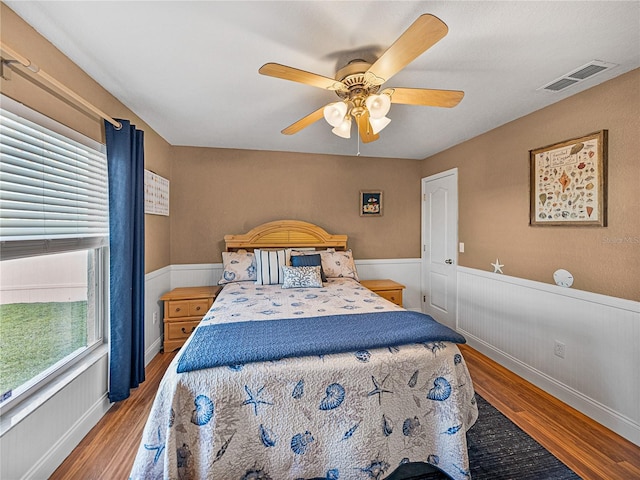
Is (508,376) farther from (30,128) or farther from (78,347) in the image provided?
(30,128)

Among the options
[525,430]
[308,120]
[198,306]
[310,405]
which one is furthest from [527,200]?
[198,306]

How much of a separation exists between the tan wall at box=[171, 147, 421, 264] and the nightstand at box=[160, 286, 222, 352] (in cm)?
67

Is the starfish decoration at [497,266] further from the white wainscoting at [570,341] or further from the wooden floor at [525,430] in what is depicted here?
the wooden floor at [525,430]

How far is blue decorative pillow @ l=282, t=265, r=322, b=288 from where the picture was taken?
297 centimetres

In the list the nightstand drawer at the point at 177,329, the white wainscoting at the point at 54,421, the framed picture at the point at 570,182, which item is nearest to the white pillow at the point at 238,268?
the nightstand drawer at the point at 177,329

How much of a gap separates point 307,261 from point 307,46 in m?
2.11

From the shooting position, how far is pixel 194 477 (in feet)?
4.52

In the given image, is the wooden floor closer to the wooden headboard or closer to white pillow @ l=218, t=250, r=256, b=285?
white pillow @ l=218, t=250, r=256, b=285

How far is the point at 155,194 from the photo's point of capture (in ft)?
9.89

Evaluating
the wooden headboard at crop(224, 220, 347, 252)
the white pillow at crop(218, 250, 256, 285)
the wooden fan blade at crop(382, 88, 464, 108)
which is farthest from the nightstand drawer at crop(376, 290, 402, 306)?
the wooden fan blade at crop(382, 88, 464, 108)

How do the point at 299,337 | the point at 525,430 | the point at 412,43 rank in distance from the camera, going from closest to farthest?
the point at 412,43
the point at 299,337
the point at 525,430

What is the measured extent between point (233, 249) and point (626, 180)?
3572mm

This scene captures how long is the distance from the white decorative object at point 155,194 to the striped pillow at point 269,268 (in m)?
1.14

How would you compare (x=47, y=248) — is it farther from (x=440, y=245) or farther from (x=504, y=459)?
(x=440, y=245)
